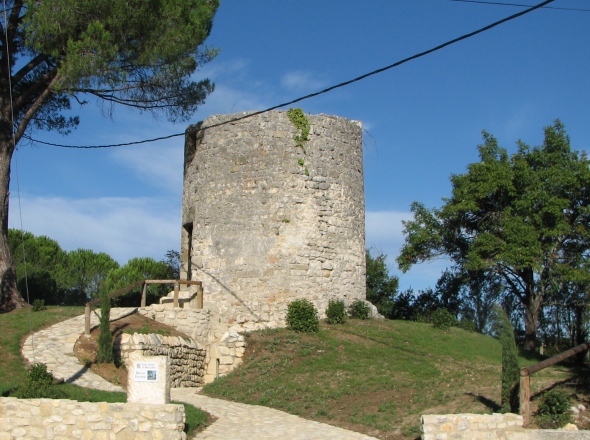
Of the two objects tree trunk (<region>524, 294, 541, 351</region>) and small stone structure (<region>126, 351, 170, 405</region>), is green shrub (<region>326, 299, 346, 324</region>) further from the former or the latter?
small stone structure (<region>126, 351, 170, 405</region>)

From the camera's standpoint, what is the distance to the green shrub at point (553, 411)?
11227 mm

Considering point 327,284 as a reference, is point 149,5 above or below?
above

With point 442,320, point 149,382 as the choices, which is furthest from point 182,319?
point 442,320

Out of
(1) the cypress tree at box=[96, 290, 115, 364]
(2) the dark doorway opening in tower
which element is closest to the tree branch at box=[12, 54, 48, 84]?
(2) the dark doorway opening in tower

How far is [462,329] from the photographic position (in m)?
22.2

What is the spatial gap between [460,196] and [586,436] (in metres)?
14.6

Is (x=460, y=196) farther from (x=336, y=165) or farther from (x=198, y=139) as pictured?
(x=198, y=139)

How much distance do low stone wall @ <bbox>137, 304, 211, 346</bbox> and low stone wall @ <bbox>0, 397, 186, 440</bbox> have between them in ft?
25.4

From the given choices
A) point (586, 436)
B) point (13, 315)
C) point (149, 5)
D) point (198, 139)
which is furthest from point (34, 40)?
point (586, 436)

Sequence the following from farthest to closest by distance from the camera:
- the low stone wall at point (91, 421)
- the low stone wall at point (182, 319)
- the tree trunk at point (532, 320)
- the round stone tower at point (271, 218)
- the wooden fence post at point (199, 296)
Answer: the tree trunk at point (532, 320), the wooden fence post at point (199, 296), the round stone tower at point (271, 218), the low stone wall at point (182, 319), the low stone wall at point (91, 421)

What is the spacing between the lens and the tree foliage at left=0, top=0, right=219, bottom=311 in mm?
18516

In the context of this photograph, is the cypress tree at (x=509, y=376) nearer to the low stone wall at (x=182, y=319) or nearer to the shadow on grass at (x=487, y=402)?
the shadow on grass at (x=487, y=402)

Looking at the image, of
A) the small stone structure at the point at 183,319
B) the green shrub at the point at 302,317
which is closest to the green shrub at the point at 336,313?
the green shrub at the point at 302,317

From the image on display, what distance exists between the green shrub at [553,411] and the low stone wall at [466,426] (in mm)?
639
